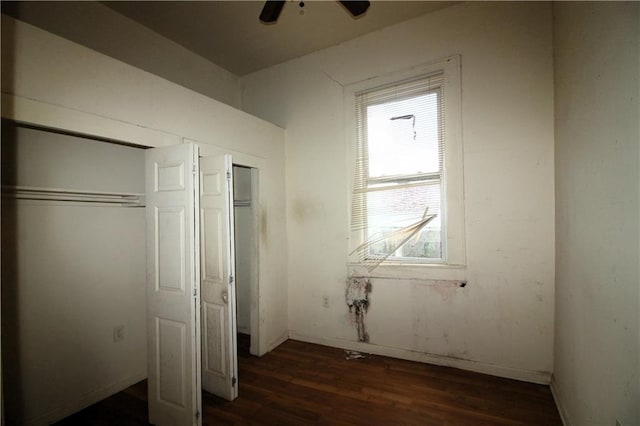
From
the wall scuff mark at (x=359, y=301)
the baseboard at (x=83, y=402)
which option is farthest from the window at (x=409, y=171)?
the baseboard at (x=83, y=402)

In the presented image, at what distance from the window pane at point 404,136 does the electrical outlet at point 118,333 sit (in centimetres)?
280

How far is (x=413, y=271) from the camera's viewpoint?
287 centimetres

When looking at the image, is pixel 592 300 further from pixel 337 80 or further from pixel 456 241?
pixel 337 80

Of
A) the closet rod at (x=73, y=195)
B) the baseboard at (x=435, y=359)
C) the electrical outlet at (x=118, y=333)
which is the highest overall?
the closet rod at (x=73, y=195)

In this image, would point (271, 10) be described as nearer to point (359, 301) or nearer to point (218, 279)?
point (218, 279)

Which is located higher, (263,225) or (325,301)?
(263,225)

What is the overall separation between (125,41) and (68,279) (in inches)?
87.7

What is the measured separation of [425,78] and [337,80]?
976mm

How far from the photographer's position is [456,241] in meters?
2.71

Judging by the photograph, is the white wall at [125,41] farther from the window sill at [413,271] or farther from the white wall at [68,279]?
the window sill at [413,271]

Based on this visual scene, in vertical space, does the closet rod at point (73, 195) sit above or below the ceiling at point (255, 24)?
below

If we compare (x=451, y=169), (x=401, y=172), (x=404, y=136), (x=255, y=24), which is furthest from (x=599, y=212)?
(x=255, y=24)

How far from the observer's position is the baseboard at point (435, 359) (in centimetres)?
244

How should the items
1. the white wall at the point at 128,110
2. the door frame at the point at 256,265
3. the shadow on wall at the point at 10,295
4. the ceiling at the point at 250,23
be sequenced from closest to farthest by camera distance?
the white wall at the point at 128,110
the shadow on wall at the point at 10,295
the ceiling at the point at 250,23
the door frame at the point at 256,265
